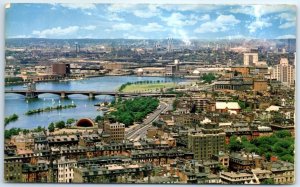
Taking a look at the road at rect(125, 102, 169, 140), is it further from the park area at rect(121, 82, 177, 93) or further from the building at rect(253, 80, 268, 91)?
the building at rect(253, 80, 268, 91)

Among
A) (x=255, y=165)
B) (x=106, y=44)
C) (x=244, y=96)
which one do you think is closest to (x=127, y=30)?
(x=106, y=44)

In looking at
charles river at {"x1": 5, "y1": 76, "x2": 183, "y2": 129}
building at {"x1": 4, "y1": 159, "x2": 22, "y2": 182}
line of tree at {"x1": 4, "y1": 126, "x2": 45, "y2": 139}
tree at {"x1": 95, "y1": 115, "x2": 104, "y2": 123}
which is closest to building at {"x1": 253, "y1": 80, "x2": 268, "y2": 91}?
charles river at {"x1": 5, "y1": 76, "x2": 183, "y2": 129}

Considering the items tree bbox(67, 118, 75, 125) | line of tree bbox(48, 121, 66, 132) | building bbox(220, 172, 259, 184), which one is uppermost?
tree bbox(67, 118, 75, 125)

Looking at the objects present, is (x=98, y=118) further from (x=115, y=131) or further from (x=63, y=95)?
(x=63, y=95)

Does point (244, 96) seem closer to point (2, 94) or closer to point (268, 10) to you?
point (268, 10)

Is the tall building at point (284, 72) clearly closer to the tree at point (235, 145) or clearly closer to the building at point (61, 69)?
the tree at point (235, 145)

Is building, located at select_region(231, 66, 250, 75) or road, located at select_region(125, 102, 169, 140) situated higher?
building, located at select_region(231, 66, 250, 75)
